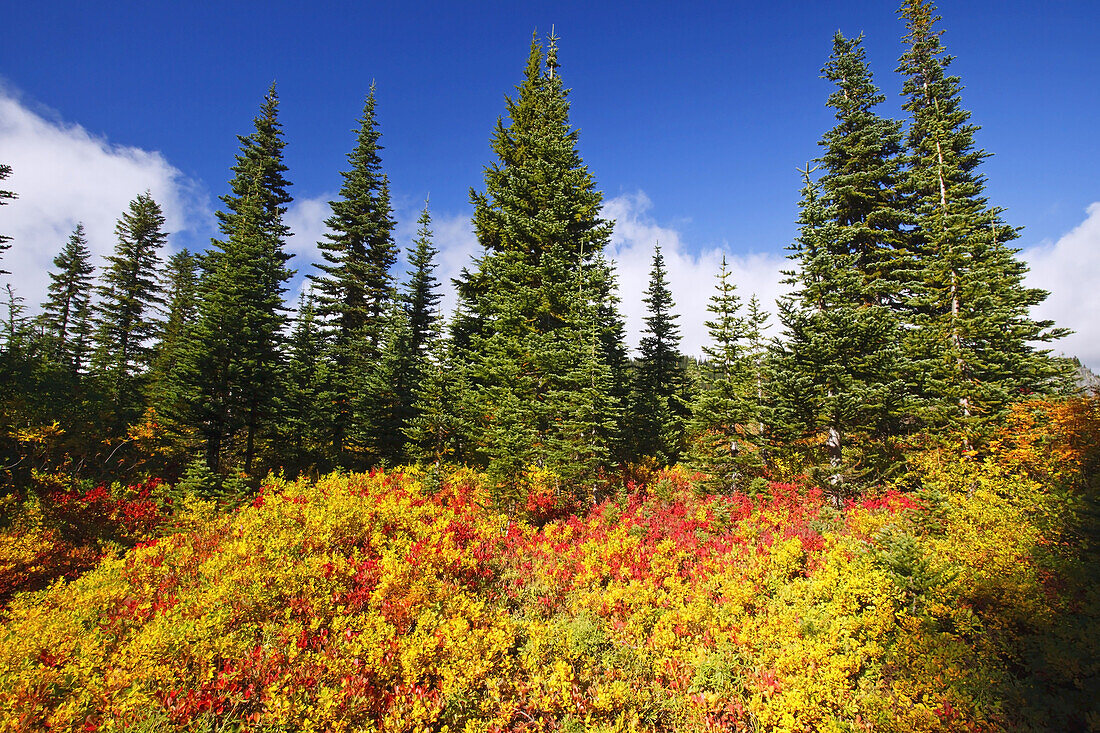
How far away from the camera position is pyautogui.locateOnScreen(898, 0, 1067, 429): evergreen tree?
47.0 feet

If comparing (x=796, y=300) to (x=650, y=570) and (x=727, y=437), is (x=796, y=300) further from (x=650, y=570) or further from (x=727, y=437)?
(x=650, y=570)

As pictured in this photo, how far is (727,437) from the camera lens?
50.8 feet

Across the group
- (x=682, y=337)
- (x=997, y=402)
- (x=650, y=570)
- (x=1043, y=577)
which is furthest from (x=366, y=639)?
(x=682, y=337)

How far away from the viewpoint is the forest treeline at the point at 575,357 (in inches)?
561

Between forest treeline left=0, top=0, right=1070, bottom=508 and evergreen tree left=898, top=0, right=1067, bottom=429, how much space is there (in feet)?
0.31

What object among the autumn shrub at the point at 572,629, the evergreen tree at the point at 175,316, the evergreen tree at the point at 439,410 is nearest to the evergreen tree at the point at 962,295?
the autumn shrub at the point at 572,629

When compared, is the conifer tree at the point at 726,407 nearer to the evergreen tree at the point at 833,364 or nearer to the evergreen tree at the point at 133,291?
the evergreen tree at the point at 833,364

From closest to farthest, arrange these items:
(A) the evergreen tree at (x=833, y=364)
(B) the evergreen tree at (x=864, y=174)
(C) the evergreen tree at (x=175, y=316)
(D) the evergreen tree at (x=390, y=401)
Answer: (A) the evergreen tree at (x=833, y=364), (B) the evergreen tree at (x=864, y=174), (D) the evergreen tree at (x=390, y=401), (C) the evergreen tree at (x=175, y=316)

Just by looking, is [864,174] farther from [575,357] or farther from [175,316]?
[175,316]

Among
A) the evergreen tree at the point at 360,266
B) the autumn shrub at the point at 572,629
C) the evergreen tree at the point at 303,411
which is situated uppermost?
the evergreen tree at the point at 360,266

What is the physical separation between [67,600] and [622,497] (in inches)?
525

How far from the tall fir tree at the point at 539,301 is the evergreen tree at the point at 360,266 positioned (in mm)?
9597

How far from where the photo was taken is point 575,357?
1496 centimetres

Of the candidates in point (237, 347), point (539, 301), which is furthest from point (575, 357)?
point (237, 347)
